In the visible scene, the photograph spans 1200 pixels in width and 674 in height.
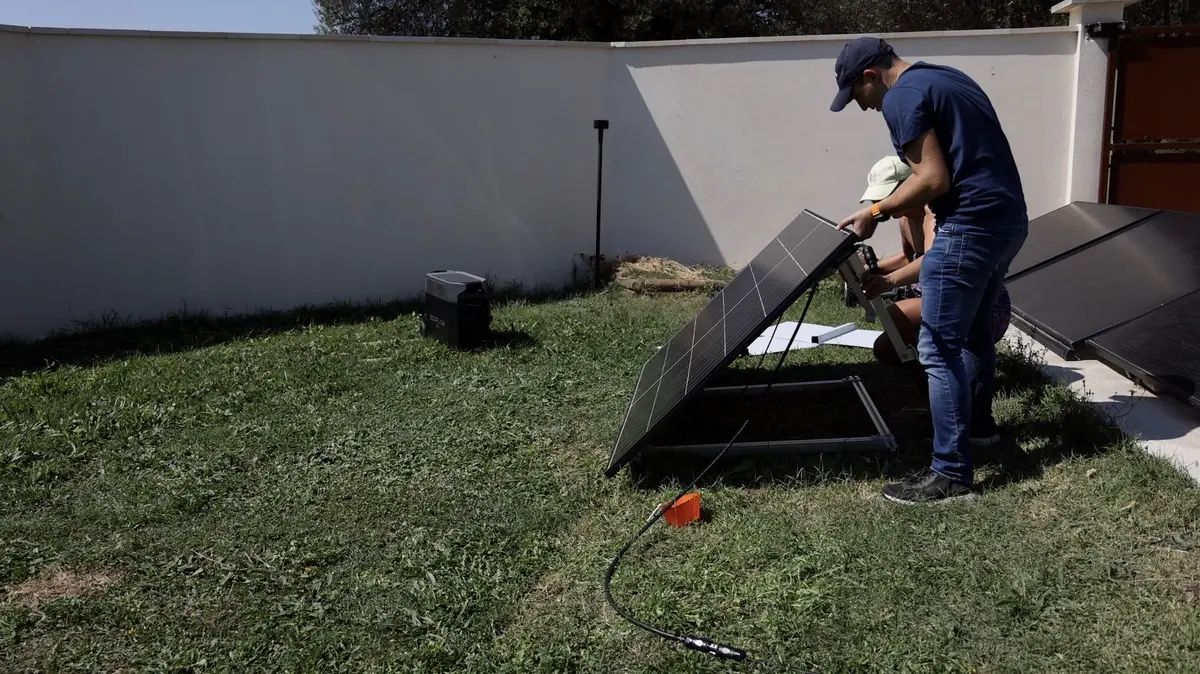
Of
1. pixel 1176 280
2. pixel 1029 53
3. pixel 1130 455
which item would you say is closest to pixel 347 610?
pixel 1130 455

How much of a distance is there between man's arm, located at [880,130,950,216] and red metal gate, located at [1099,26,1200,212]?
587 cm

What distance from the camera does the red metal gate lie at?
26.9 ft

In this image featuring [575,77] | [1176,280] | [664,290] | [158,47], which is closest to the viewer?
[1176,280]

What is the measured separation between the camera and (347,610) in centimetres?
322

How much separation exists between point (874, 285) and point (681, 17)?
12678 millimetres

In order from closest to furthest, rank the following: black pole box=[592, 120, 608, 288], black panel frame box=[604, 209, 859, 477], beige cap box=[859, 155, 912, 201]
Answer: black panel frame box=[604, 209, 859, 477] < beige cap box=[859, 155, 912, 201] < black pole box=[592, 120, 608, 288]

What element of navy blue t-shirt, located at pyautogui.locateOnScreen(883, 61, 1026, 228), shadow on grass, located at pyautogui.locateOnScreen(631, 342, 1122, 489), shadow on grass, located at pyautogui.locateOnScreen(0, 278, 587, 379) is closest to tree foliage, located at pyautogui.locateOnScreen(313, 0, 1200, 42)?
shadow on grass, located at pyautogui.locateOnScreen(0, 278, 587, 379)

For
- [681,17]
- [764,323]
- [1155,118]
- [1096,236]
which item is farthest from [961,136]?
[681,17]

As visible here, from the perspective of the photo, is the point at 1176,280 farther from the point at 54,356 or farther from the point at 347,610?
the point at 54,356

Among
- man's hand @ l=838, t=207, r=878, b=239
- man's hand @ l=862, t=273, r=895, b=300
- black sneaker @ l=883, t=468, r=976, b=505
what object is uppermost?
man's hand @ l=838, t=207, r=878, b=239

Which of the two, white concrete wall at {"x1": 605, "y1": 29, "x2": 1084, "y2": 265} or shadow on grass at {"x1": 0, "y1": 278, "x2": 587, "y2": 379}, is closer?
shadow on grass at {"x1": 0, "y1": 278, "x2": 587, "y2": 379}

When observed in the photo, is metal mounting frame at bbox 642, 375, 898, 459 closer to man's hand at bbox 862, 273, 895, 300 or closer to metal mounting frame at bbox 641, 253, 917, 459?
metal mounting frame at bbox 641, 253, 917, 459

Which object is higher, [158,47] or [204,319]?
[158,47]

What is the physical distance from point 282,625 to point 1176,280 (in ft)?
15.7
